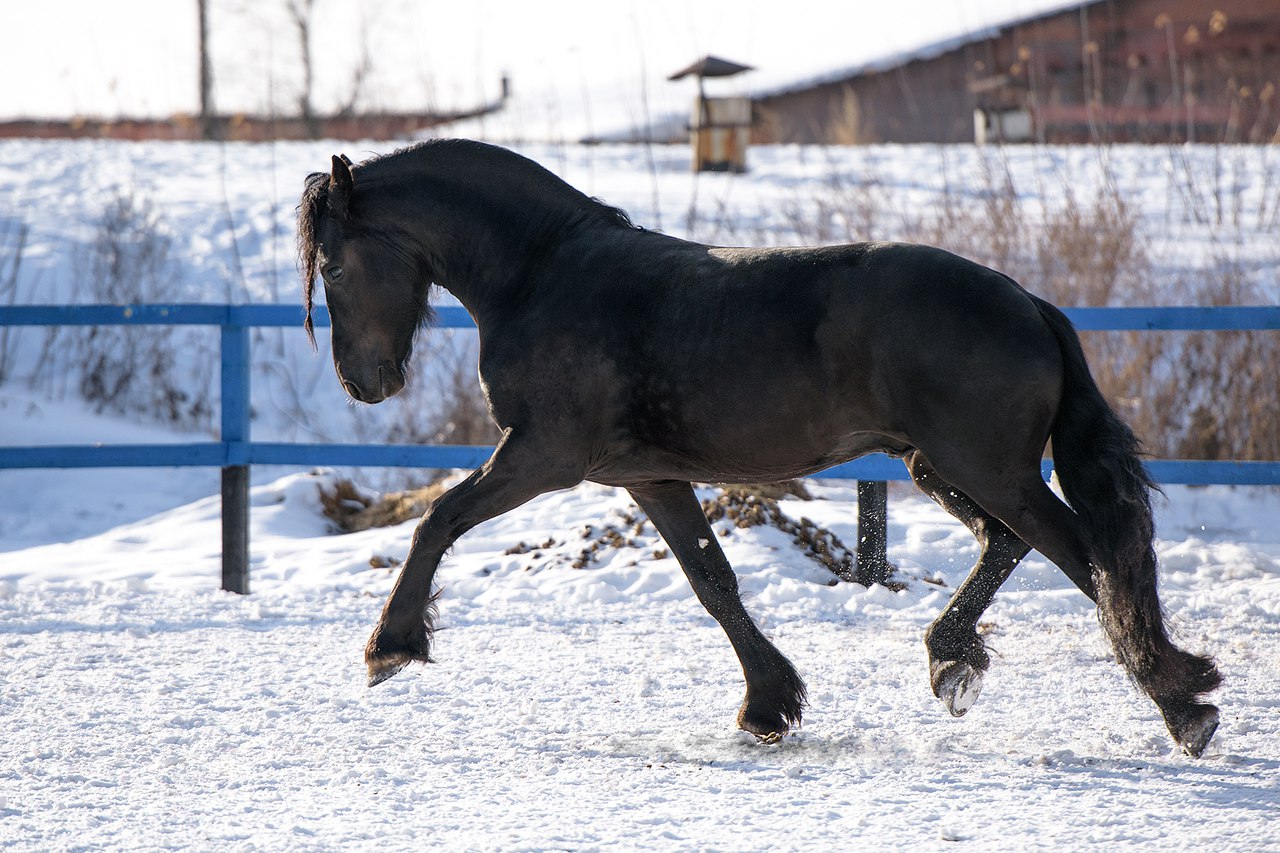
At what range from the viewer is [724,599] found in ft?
13.3

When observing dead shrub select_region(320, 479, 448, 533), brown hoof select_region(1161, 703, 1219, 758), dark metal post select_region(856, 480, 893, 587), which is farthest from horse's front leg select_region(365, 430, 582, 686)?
dead shrub select_region(320, 479, 448, 533)

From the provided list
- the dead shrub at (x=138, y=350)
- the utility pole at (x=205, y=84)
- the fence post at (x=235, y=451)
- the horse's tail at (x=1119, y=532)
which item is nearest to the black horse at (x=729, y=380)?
the horse's tail at (x=1119, y=532)

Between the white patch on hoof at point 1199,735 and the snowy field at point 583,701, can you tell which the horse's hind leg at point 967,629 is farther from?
the white patch on hoof at point 1199,735

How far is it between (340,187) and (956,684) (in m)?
2.46

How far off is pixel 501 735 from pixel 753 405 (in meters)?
1.36

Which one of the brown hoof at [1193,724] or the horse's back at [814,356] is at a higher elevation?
the horse's back at [814,356]

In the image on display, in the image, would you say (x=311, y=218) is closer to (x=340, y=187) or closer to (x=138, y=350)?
(x=340, y=187)

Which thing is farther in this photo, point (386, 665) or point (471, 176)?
point (471, 176)

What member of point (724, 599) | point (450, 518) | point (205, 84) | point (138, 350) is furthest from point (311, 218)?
point (205, 84)

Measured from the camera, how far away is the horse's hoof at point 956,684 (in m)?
3.70

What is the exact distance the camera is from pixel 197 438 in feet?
39.0

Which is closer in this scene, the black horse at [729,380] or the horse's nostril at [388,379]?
the black horse at [729,380]

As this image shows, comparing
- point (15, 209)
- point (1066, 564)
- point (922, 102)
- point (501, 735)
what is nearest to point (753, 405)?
point (1066, 564)

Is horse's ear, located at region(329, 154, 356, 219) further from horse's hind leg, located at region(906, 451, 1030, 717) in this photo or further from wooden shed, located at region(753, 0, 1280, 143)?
wooden shed, located at region(753, 0, 1280, 143)
